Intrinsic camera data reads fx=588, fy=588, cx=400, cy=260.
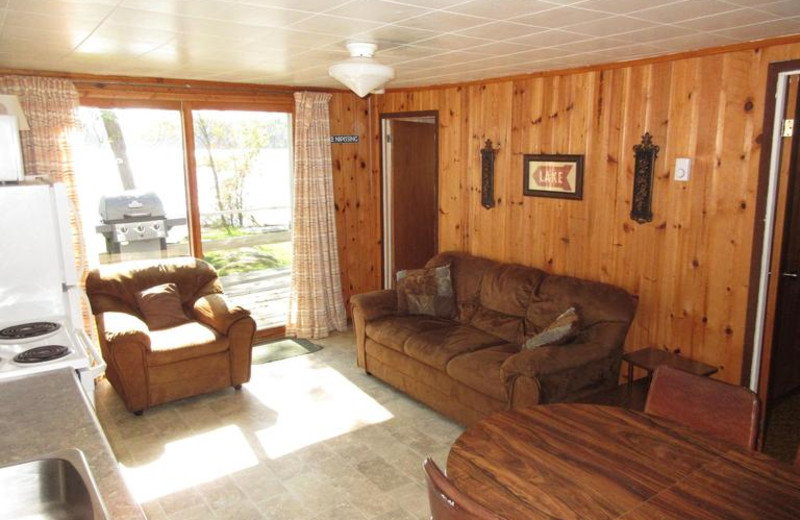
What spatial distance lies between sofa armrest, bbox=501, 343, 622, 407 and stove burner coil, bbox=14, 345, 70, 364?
221 cm

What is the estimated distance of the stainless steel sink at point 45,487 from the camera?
Answer: 4.75ft

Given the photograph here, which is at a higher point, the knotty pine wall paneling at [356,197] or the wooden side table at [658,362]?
the knotty pine wall paneling at [356,197]

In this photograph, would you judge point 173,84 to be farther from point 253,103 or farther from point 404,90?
point 404,90

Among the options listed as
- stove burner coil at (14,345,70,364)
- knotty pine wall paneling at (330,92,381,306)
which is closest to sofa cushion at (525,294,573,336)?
knotty pine wall paneling at (330,92,381,306)

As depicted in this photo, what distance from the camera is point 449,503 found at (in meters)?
1.46

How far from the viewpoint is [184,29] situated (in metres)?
2.74

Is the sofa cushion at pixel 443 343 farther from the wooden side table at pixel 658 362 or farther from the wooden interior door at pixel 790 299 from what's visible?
the wooden interior door at pixel 790 299

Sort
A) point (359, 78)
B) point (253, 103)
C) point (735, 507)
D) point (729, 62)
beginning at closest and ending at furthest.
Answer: point (735, 507), point (359, 78), point (729, 62), point (253, 103)

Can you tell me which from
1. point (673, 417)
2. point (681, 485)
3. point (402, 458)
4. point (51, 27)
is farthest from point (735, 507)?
point (51, 27)

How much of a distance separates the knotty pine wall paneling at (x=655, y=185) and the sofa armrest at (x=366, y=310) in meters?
0.95

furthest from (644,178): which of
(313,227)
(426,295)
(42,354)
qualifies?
(42,354)

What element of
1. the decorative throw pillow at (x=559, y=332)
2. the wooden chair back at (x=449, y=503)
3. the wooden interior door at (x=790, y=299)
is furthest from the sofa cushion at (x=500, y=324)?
the wooden chair back at (x=449, y=503)

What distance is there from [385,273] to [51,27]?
12.9 feet

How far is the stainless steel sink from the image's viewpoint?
1449mm
